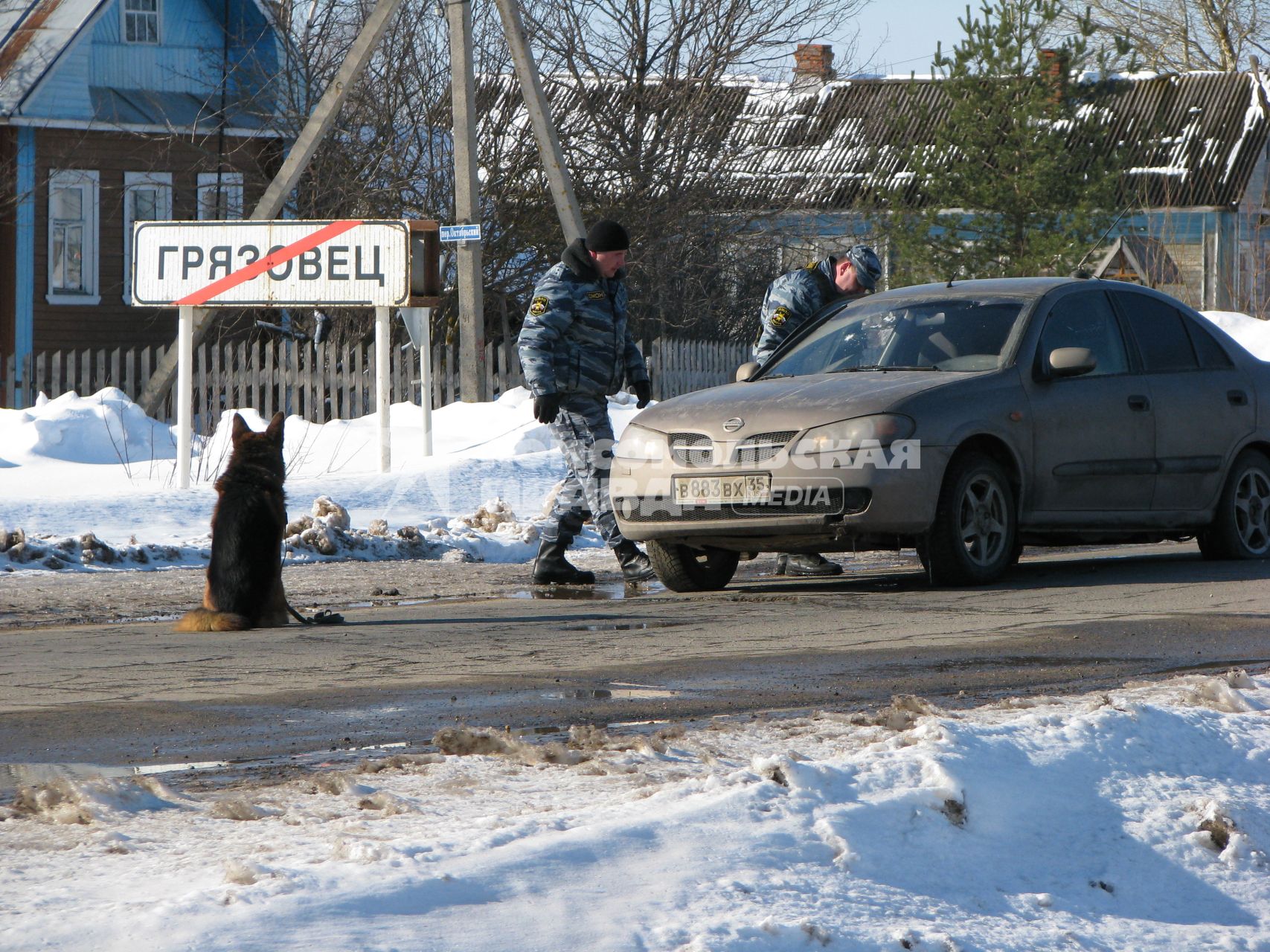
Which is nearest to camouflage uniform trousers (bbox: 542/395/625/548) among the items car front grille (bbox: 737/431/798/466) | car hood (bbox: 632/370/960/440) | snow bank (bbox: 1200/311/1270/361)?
car hood (bbox: 632/370/960/440)

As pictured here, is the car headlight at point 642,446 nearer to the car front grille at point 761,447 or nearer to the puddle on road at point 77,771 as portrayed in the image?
the car front grille at point 761,447

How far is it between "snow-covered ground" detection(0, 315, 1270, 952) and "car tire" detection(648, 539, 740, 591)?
13.2 feet

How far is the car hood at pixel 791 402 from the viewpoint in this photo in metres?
8.24

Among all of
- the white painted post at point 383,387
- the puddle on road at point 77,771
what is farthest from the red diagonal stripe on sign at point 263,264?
the puddle on road at point 77,771

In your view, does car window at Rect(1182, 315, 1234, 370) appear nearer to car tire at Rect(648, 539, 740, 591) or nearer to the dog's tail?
car tire at Rect(648, 539, 740, 591)

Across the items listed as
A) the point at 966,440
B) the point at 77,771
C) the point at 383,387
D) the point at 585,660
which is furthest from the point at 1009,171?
the point at 77,771

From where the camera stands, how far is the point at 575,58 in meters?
28.0

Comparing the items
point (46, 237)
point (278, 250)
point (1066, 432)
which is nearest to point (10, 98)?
point (46, 237)

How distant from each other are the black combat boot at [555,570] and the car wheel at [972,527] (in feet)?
6.44

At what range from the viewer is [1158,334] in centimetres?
969

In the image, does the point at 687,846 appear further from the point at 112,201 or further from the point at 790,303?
the point at 112,201

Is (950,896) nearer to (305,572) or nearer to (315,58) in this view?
(305,572)

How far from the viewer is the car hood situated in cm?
824

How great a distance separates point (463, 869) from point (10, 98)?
26713mm
